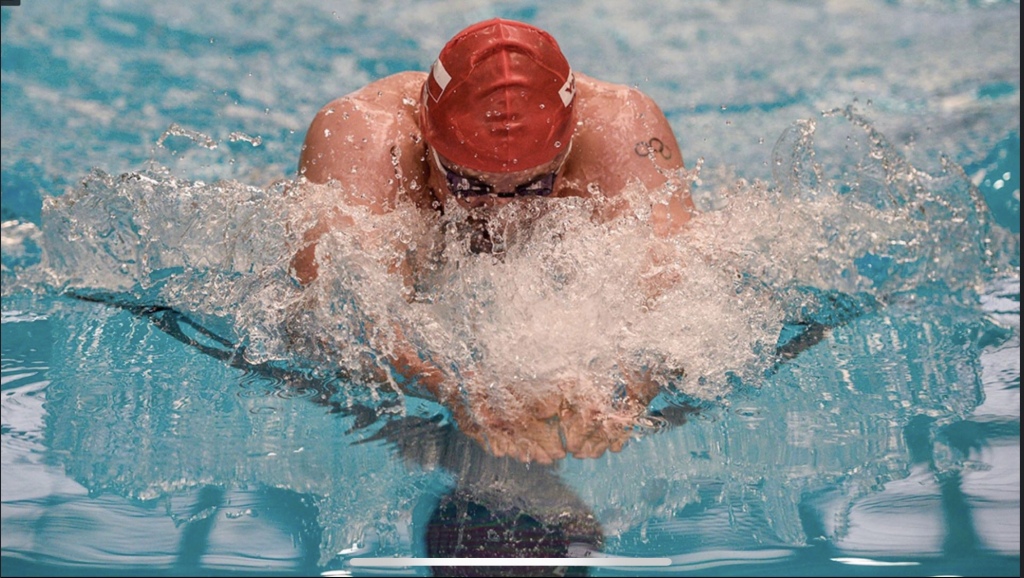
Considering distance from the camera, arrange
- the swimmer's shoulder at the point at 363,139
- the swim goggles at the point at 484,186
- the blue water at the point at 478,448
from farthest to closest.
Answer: the swimmer's shoulder at the point at 363,139, the swim goggles at the point at 484,186, the blue water at the point at 478,448

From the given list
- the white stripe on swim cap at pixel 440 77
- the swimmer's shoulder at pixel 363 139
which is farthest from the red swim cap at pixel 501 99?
the swimmer's shoulder at pixel 363 139

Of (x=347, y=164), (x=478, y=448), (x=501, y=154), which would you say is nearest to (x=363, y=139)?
(x=347, y=164)

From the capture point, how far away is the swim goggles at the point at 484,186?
2.00 m

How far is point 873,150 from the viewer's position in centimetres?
260

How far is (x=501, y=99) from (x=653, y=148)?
0.45 metres

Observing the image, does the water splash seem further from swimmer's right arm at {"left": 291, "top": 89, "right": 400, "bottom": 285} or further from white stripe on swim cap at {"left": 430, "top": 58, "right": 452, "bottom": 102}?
white stripe on swim cap at {"left": 430, "top": 58, "right": 452, "bottom": 102}

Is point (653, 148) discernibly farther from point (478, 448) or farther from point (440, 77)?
point (478, 448)

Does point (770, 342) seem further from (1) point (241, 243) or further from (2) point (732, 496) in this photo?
(1) point (241, 243)

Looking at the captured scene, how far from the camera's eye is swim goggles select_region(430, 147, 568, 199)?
2.00m

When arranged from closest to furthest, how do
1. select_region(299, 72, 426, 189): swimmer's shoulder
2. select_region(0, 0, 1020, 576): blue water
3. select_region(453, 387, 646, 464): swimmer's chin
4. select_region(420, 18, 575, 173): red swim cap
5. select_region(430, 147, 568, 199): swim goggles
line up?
select_region(0, 0, 1020, 576): blue water, select_region(453, 387, 646, 464): swimmer's chin, select_region(420, 18, 575, 173): red swim cap, select_region(430, 147, 568, 199): swim goggles, select_region(299, 72, 426, 189): swimmer's shoulder

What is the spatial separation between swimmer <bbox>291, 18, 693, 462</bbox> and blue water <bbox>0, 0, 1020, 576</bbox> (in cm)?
6

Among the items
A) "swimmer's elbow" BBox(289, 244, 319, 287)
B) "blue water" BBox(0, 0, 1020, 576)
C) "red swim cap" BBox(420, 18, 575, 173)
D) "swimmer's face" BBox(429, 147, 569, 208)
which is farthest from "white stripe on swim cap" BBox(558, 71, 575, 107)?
"swimmer's elbow" BBox(289, 244, 319, 287)

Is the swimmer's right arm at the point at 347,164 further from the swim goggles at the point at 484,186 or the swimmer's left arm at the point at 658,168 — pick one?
the swimmer's left arm at the point at 658,168

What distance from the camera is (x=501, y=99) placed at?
1.87m
